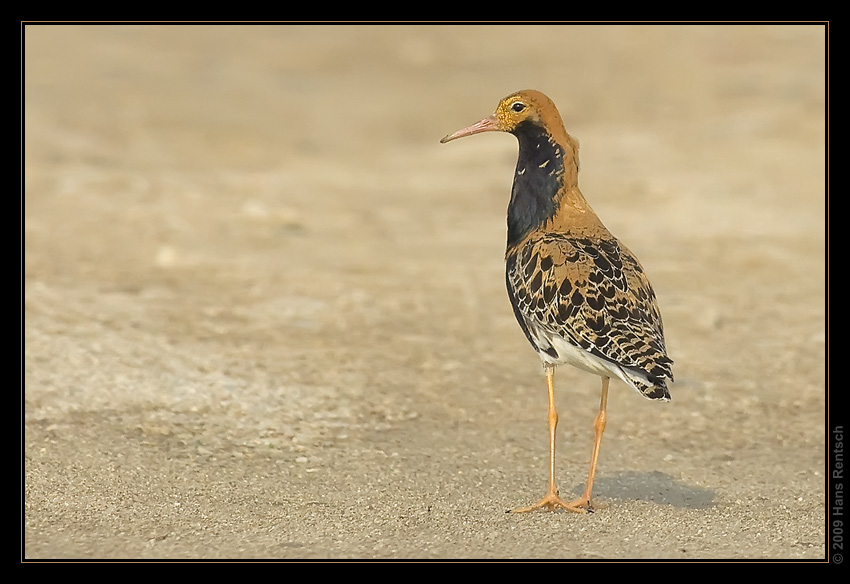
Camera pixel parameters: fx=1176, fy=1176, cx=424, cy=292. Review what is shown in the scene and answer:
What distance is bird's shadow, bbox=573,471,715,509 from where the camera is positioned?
6.57m

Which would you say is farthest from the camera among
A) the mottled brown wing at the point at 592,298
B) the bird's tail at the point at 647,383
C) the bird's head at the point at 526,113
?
the bird's head at the point at 526,113

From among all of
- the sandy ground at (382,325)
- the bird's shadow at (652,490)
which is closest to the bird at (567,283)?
the bird's shadow at (652,490)

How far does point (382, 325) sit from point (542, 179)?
3.73 meters

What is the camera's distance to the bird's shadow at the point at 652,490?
6.57 metres

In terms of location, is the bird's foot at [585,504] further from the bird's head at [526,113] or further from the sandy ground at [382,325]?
the bird's head at [526,113]

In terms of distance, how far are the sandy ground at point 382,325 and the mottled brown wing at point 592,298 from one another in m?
0.90

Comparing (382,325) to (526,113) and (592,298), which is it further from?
(592,298)

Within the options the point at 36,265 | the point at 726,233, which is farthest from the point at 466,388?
the point at 726,233

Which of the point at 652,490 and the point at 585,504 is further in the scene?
A: the point at 652,490

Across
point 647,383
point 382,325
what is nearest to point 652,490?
point 647,383

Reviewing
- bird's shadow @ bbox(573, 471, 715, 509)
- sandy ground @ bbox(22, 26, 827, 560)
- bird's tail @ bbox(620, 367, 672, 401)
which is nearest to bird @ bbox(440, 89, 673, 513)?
bird's tail @ bbox(620, 367, 672, 401)

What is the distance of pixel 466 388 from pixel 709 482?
224 cm

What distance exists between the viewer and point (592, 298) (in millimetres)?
6105

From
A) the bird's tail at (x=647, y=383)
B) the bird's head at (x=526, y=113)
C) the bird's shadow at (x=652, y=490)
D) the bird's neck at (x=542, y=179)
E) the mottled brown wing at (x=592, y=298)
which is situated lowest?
the bird's shadow at (x=652, y=490)
